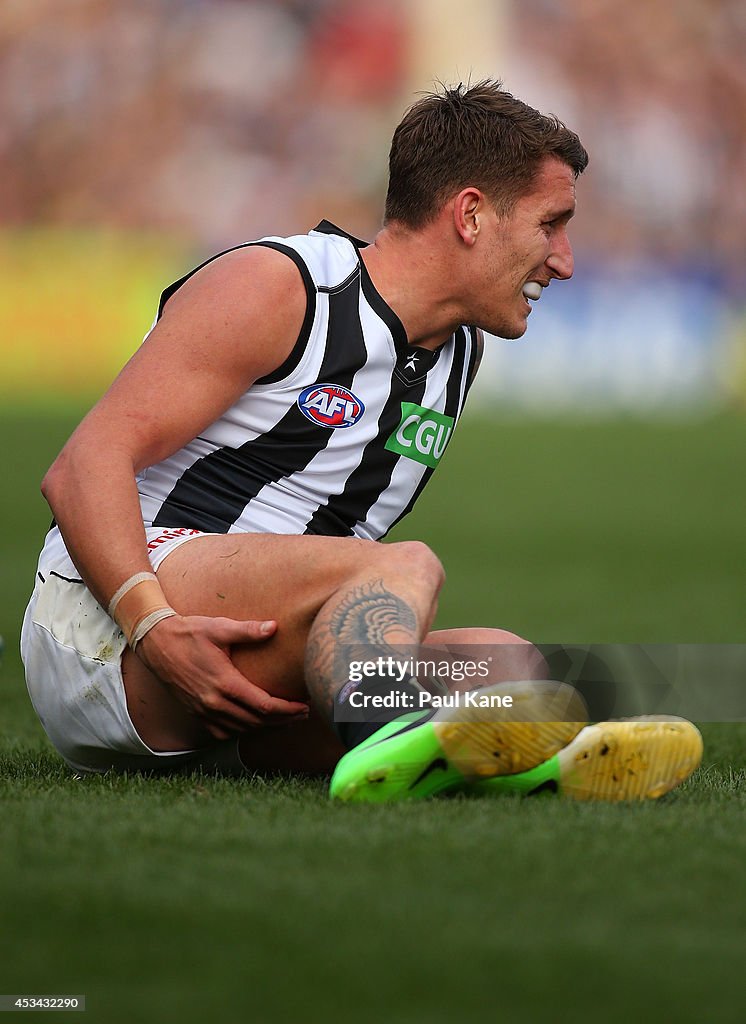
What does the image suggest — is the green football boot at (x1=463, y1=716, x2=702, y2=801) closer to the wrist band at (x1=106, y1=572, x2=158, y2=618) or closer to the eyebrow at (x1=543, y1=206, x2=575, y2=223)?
the wrist band at (x1=106, y1=572, x2=158, y2=618)

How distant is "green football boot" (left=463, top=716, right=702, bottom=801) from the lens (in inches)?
98.0

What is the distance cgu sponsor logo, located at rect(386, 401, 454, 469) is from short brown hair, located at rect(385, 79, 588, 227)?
1.17ft

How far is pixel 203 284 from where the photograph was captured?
2.74 meters

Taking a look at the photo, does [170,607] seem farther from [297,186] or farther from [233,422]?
[297,186]

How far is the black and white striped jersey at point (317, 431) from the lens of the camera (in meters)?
2.85

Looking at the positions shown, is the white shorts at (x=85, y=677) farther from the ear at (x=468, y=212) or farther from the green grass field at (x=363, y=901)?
A: the ear at (x=468, y=212)

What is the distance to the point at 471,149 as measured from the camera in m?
2.94

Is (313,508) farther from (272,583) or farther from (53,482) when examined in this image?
(53,482)

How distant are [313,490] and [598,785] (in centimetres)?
78

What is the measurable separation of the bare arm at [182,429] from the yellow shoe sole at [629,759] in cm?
46

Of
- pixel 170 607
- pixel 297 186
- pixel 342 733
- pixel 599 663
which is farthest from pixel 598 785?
pixel 297 186

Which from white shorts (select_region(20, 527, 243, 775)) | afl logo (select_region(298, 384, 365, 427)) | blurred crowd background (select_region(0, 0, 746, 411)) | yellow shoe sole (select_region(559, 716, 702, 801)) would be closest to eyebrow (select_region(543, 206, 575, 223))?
afl logo (select_region(298, 384, 365, 427))

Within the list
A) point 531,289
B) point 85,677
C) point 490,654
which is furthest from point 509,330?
point 85,677

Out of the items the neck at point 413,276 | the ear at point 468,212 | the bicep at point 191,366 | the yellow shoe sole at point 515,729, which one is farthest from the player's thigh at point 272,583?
the ear at point 468,212
